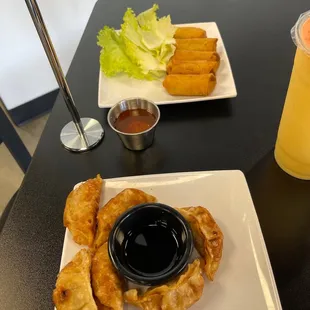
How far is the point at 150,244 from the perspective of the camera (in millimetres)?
783

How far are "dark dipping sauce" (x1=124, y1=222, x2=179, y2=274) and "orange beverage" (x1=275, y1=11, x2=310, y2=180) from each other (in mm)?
352

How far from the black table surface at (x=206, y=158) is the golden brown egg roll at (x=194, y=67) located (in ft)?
0.31

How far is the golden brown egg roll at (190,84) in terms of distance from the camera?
3.70 ft

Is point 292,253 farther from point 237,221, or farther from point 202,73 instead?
point 202,73

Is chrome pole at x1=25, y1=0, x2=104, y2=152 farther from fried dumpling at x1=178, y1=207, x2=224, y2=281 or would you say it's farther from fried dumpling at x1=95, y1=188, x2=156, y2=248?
fried dumpling at x1=178, y1=207, x2=224, y2=281

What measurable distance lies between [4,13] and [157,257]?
1.75 metres

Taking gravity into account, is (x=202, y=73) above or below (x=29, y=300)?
above

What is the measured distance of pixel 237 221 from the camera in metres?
0.83

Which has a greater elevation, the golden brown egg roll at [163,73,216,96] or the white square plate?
the golden brown egg roll at [163,73,216,96]

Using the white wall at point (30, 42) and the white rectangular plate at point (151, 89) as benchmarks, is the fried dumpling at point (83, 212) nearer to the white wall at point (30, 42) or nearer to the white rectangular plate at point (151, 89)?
the white rectangular plate at point (151, 89)

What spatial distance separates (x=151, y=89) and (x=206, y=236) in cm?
59

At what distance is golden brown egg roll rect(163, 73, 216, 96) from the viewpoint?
1129 millimetres

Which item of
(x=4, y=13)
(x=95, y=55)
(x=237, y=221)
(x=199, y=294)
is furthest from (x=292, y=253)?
(x=4, y=13)

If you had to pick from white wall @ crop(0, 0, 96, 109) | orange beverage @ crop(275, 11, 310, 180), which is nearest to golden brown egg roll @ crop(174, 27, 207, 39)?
orange beverage @ crop(275, 11, 310, 180)
